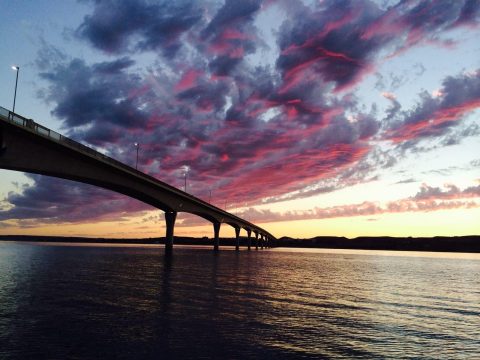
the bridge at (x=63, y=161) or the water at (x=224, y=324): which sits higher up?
the bridge at (x=63, y=161)

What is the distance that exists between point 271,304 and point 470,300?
57.7ft

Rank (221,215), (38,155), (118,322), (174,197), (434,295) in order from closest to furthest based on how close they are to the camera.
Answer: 1. (118,322)
2. (434,295)
3. (38,155)
4. (174,197)
5. (221,215)

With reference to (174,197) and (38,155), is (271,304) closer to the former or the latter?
(38,155)

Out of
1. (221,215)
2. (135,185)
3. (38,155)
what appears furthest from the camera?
(221,215)

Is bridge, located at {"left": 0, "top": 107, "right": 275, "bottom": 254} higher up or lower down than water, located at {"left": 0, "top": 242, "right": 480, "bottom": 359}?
higher up

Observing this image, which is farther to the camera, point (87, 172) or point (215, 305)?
point (87, 172)

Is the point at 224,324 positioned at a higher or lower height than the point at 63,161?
lower

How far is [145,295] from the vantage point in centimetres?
2819

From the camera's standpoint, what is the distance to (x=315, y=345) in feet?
53.2

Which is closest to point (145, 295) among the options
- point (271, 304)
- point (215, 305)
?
point (215, 305)

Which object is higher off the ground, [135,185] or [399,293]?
[135,185]

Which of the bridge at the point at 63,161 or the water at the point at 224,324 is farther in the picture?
the bridge at the point at 63,161

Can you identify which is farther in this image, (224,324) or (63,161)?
(63,161)

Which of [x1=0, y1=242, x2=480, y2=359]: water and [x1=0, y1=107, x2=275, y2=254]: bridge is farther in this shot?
[x1=0, y1=107, x2=275, y2=254]: bridge
